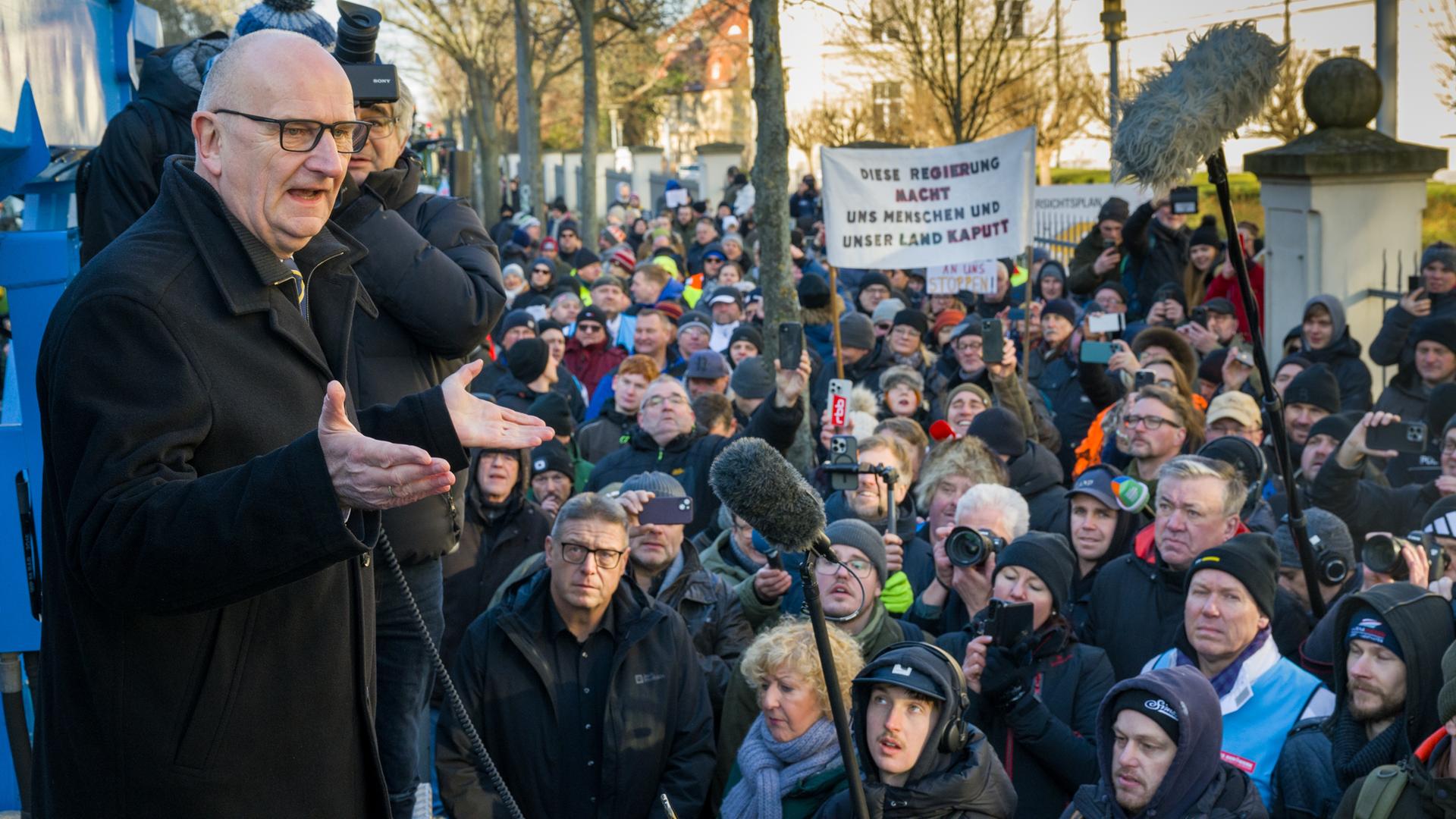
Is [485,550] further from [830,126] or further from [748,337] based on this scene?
[830,126]

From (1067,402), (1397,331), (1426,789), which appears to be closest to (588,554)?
(1426,789)

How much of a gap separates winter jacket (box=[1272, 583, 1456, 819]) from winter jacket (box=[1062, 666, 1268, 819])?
36cm

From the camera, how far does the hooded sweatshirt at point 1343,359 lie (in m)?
10.0

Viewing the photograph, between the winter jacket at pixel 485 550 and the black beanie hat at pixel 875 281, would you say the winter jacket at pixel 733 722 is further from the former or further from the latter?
the black beanie hat at pixel 875 281

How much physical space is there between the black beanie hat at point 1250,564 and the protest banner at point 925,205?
5437 millimetres

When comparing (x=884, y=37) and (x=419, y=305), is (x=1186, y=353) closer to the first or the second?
(x=419, y=305)

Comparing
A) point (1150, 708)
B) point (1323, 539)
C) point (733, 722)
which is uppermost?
point (1323, 539)

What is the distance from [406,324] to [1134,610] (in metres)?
A: 3.61

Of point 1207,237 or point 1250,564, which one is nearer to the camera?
point 1250,564

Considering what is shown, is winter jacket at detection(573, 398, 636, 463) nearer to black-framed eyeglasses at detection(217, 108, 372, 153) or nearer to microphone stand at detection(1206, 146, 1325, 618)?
microphone stand at detection(1206, 146, 1325, 618)

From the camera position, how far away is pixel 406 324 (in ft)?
11.4

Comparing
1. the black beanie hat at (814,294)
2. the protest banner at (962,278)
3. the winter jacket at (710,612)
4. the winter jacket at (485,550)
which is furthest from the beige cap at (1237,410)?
the protest banner at (962,278)

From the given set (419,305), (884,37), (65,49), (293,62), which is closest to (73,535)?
(293,62)

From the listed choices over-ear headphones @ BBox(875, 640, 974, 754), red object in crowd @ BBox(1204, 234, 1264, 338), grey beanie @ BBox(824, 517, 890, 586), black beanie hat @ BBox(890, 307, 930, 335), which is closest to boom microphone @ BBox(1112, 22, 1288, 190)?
over-ear headphones @ BBox(875, 640, 974, 754)
